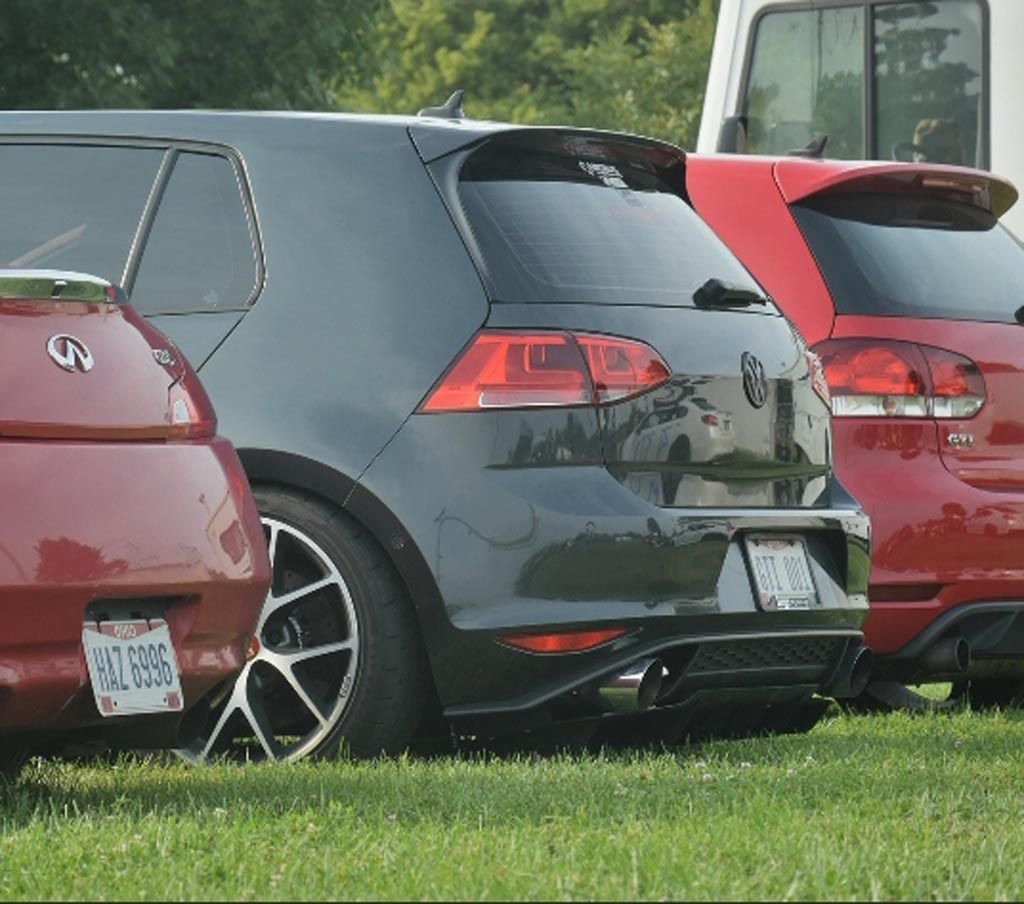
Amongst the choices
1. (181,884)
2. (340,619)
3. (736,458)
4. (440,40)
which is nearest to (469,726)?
(340,619)

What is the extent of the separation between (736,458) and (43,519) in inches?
90.7

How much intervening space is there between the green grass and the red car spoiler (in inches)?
90.2

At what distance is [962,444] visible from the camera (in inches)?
341

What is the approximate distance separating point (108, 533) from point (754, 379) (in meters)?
2.29

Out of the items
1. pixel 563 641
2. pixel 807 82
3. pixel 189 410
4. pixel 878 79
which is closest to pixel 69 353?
pixel 189 410

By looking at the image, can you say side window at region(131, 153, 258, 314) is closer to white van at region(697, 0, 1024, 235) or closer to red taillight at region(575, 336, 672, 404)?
red taillight at region(575, 336, 672, 404)

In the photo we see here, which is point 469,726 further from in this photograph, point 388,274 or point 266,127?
point 266,127

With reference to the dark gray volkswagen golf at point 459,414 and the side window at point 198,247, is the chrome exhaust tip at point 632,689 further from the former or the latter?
the side window at point 198,247

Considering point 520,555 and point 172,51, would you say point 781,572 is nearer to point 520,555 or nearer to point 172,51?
point 520,555

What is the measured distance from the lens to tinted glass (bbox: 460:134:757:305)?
6984 millimetres

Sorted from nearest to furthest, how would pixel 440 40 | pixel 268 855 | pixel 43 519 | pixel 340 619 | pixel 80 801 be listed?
pixel 268 855
pixel 43 519
pixel 80 801
pixel 340 619
pixel 440 40

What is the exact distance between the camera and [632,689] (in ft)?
22.3

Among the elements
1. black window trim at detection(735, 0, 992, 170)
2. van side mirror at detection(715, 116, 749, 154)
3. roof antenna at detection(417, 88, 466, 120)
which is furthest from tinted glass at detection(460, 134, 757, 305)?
black window trim at detection(735, 0, 992, 170)

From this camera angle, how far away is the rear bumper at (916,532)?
27.9 feet
